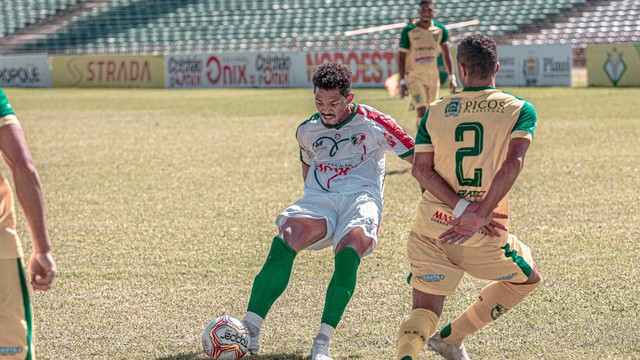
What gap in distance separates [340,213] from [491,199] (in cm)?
141

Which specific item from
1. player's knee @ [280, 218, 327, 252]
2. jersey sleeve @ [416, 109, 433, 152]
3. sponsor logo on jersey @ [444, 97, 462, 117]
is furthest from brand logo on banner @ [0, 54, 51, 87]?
sponsor logo on jersey @ [444, 97, 462, 117]

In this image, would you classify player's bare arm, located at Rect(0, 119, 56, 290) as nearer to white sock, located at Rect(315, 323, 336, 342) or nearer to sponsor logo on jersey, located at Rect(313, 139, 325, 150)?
white sock, located at Rect(315, 323, 336, 342)

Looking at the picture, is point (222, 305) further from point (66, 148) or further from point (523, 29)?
point (523, 29)

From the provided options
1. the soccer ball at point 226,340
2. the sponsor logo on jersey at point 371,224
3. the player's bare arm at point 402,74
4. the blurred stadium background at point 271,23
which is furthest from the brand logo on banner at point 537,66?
the soccer ball at point 226,340

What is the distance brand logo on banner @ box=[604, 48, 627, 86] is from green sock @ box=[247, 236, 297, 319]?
25.7 meters

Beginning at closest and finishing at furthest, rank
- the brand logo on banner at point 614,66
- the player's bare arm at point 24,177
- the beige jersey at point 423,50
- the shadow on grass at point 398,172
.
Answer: the player's bare arm at point 24,177, the shadow on grass at point 398,172, the beige jersey at point 423,50, the brand logo on banner at point 614,66

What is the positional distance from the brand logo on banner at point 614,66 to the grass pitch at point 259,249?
1182 centimetres

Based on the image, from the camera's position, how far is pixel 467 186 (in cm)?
468

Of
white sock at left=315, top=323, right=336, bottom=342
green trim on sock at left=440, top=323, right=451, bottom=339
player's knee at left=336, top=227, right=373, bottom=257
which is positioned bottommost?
white sock at left=315, top=323, right=336, bottom=342

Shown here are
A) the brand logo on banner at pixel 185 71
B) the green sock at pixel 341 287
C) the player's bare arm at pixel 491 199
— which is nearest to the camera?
the player's bare arm at pixel 491 199

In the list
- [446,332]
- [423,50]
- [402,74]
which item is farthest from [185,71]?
[446,332]

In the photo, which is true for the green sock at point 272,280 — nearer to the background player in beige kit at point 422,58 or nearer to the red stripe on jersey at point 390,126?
the red stripe on jersey at point 390,126

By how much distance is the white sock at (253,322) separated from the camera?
5309 mm

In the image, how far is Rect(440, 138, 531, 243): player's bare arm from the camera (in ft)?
14.7
